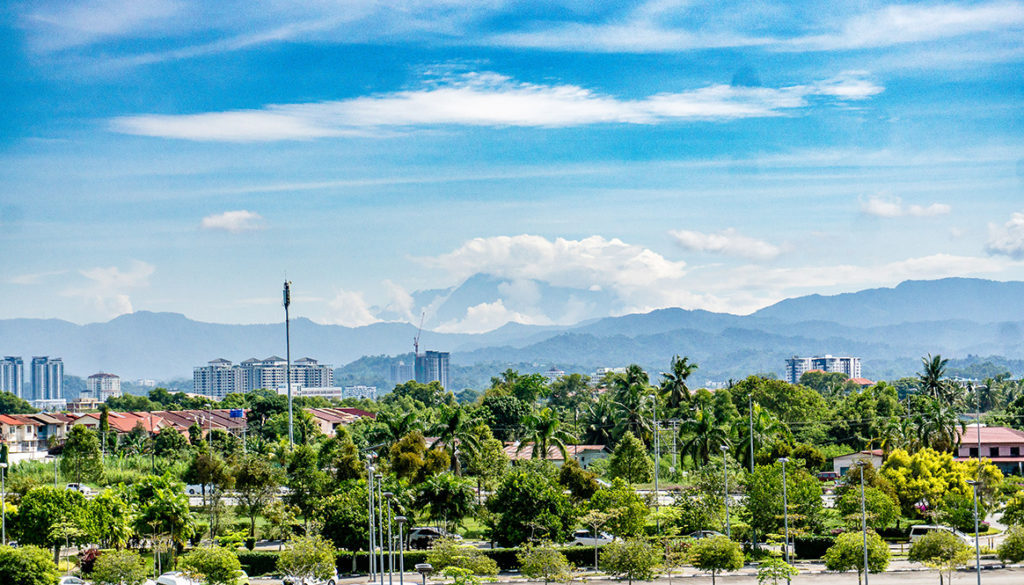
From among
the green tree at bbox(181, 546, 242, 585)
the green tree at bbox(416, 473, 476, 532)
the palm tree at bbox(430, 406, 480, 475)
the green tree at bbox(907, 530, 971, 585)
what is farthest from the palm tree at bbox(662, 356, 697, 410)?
the green tree at bbox(181, 546, 242, 585)

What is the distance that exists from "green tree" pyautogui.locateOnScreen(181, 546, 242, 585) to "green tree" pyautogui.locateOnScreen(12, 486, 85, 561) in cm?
995

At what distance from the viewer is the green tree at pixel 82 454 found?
249 ft

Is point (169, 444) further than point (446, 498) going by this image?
Yes

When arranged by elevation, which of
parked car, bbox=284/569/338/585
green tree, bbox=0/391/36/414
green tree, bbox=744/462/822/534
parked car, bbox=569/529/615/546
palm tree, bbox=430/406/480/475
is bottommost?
parked car, bbox=284/569/338/585

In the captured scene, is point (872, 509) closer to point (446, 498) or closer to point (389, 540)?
point (446, 498)

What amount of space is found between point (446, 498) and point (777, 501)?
16.5 metres

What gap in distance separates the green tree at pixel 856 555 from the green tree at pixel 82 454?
168ft

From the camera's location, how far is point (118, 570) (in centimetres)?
4278

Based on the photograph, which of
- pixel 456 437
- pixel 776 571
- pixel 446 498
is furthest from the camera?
pixel 456 437

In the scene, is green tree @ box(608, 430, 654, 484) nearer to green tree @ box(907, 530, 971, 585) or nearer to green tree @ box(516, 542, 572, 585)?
green tree @ box(516, 542, 572, 585)

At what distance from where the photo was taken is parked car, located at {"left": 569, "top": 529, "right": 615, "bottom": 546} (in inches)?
2117

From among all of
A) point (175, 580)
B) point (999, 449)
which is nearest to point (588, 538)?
point (175, 580)

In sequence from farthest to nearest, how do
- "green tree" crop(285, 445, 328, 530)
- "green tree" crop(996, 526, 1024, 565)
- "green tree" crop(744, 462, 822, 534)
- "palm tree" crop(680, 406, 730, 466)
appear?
"palm tree" crop(680, 406, 730, 466), "green tree" crop(285, 445, 328, 530), "green tree" crop(744, 462, 822, 534), "green tree" crop(996, 526, 1024, 565)

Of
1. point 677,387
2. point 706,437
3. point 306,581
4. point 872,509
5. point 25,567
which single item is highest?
point 677,387
